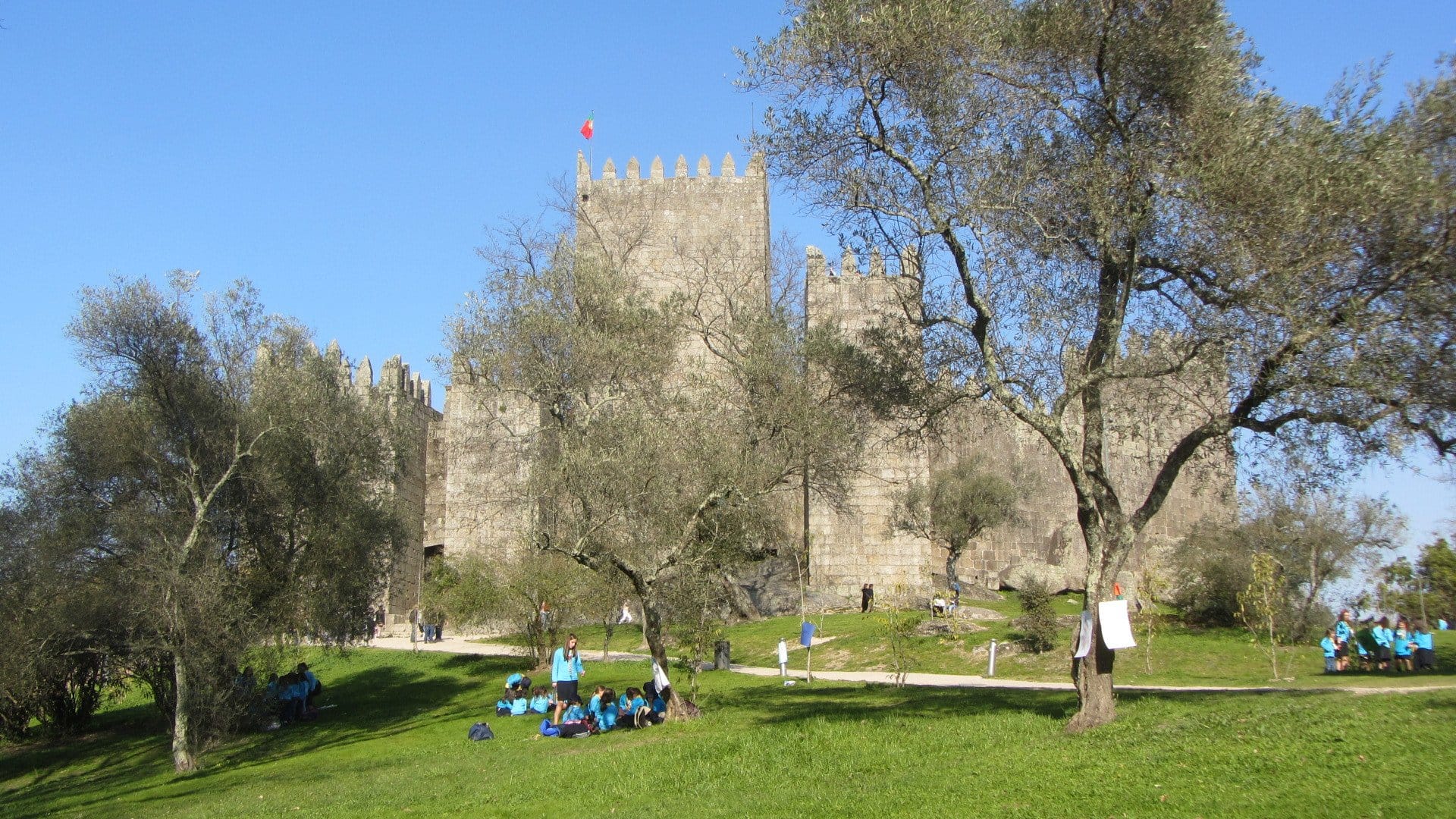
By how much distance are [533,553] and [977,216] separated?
1204 centimetres

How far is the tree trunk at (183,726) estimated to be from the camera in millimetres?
15250

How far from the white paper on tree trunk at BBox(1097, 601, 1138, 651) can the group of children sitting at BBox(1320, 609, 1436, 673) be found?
8979 mm

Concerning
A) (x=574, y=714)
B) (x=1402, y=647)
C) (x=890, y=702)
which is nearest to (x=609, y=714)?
(x=574, y=714)

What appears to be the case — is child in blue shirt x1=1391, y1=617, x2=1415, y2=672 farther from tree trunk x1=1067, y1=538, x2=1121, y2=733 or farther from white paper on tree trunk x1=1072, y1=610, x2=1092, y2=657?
white paper on tree trunk x1=1072, y1=610, x2=1092, y2=657

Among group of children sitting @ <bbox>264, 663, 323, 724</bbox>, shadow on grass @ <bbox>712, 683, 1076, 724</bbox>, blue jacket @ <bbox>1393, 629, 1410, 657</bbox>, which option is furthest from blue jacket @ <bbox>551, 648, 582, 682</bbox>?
blue jacket @ <bbox>1393, 629, 1410, 657</bbox>

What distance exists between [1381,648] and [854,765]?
1121 centimetres

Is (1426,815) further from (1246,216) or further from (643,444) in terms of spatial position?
(643,444)

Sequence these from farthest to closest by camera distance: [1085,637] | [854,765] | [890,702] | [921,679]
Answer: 1. [921,679]
2. [890,702]
3. [1085,637]
4. [854,765]

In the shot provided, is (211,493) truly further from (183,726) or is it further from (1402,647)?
(1402,647)

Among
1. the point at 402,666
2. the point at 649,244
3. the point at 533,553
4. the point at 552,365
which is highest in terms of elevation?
the point at 649,244

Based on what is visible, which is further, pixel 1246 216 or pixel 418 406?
pixel 418 406

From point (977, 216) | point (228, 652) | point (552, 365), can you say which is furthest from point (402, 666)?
point (977, 216)

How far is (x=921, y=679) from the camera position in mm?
18734

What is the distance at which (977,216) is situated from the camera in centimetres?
1107
